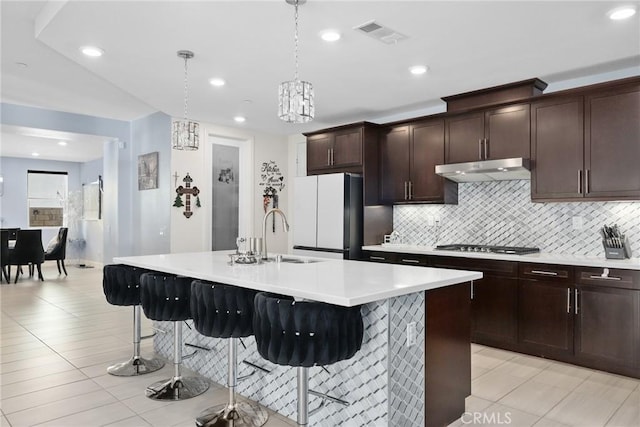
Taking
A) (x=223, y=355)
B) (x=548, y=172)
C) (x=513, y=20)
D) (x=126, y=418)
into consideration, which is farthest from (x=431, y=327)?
(x=548, y=172)

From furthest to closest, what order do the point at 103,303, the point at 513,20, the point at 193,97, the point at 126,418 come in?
the point at 103,303 → the point at 193,97 → the point at 513,20 → the point at 126,418

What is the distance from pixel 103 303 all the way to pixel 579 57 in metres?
6.21

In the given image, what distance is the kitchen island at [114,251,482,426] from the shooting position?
215cm

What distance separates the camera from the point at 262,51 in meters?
3.59

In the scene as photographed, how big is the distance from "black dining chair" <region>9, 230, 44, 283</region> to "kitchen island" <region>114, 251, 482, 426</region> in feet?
21.6

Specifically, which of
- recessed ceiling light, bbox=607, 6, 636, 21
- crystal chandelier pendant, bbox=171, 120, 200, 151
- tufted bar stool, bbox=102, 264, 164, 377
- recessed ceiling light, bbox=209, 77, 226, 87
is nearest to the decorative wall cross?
recessed ceiling light, bbox=209, 77, 226, 87

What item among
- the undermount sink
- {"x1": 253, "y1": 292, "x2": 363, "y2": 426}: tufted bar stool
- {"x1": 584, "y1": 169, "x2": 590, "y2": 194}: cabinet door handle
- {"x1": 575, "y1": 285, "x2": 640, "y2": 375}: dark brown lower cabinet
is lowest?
{"x1": 575, "y1": 285, "x2": 640, "y2": 375}: dark brown lower cabinet

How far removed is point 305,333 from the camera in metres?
1.97

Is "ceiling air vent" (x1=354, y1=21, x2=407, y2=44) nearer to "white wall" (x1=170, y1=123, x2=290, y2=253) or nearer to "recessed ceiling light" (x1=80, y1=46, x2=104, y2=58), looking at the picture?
"recessed ceiling light" (x1=80, y1=46, x2=104, y2=58)

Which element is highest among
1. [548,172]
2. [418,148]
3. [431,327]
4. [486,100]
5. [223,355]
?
[486,100]

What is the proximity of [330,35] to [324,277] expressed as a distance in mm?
1854

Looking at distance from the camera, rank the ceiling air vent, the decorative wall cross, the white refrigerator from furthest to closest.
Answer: the decorative wall cross
the white refrigerator
the ceiling air vent

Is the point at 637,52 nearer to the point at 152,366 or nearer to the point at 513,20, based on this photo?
the point at 513,20

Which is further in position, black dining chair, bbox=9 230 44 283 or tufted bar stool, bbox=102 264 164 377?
black dining chair, bbox=9 230 44 283
